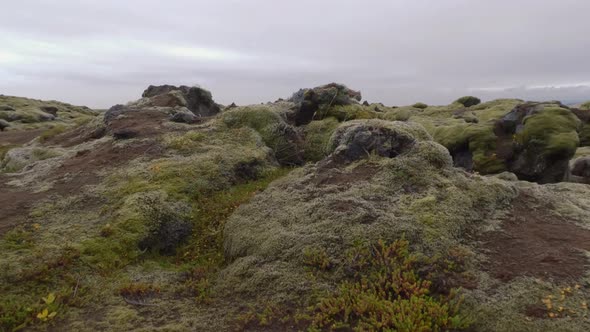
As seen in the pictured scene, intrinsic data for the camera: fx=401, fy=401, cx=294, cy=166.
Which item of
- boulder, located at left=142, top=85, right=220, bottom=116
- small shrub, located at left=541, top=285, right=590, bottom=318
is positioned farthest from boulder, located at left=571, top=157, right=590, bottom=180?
boulder, located at left=142, top=85, right=220, bottom=116

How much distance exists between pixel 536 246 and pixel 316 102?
1961 cm

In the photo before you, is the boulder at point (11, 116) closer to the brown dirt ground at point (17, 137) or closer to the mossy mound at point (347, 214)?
the brown dirt ground at point (17, 137)

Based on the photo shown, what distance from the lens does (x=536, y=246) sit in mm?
11086

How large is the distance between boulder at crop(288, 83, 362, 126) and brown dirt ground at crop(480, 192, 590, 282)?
16555 mm

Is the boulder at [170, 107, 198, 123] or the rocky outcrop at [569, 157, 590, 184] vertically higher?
the boulder at [170, 107, 198, 123]

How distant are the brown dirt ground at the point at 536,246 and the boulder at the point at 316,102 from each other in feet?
54.3

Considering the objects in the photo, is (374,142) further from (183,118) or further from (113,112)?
(113,112)

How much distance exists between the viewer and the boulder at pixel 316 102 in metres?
28.3

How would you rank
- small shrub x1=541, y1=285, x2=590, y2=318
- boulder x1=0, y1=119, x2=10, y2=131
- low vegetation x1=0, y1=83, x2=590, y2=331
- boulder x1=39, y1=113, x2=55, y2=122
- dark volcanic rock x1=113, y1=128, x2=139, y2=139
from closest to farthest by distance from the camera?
small shrub x1=541, y1=285, x2=590, y2=318, low vegetation x1=0, y1=83, x2=590, y2=331, dark volcanic rock x1=113, y1=128, x2=139, y2=139, boulder x1=0, y1=119, x2=10, y2=131, boulder x1=39, y1=113, x2=55, y2=122

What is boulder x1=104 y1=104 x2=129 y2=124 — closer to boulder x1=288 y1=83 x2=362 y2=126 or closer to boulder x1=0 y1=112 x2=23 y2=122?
boulder x1=288 y1=83 x2=362 y2=126

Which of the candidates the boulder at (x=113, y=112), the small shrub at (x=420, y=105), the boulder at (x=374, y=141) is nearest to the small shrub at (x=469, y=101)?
the small shrub at (x=420, y=105)

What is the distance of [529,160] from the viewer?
2869cm

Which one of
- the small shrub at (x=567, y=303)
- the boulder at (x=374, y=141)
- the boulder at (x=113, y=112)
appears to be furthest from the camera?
the boulder at (x=113, y=112)

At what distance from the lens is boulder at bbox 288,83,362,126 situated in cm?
2834
